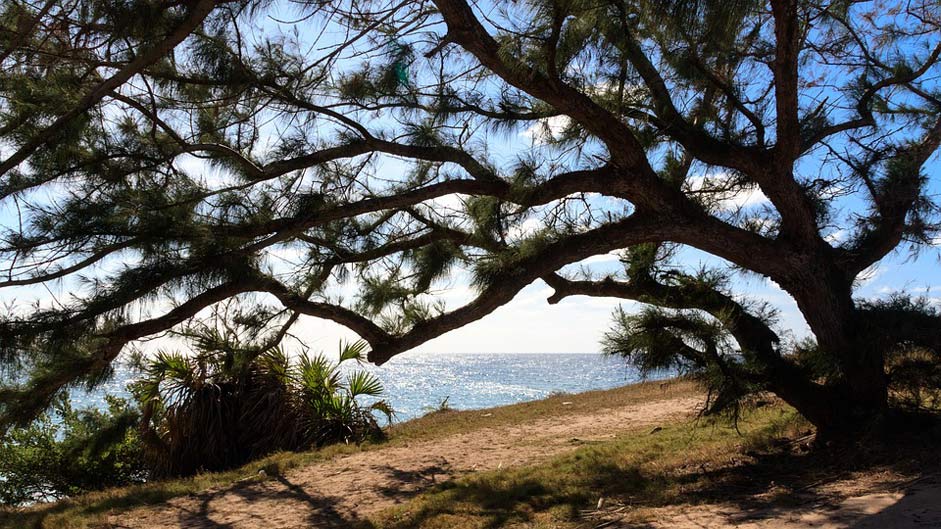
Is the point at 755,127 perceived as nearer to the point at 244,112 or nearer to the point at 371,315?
the point at 371,315

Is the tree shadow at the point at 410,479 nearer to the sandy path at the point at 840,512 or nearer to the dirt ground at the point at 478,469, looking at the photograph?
the dirt ground at the point at 478,469

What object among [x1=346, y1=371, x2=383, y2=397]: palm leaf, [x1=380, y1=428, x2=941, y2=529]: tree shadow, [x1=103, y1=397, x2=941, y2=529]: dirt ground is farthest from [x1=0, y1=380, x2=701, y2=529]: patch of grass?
[x1=380, y1=428, x2=941, y2=529]: tree shadow

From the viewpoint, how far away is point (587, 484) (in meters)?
5.48

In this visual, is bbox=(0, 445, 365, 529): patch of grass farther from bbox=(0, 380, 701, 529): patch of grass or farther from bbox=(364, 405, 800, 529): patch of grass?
bbox=(364, 405, 800, 529): patch of grass

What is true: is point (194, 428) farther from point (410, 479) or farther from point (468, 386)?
point (468, 386)

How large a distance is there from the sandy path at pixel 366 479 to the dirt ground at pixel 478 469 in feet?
0.03

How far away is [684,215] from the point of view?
16.8 ft

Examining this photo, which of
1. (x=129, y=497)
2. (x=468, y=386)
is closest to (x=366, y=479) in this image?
(x=129, y=497)

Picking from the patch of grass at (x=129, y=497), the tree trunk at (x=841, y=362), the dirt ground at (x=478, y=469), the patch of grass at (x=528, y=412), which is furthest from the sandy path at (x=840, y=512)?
the patch of grass at (x=528, y=412)

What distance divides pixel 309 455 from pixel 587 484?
12.2 feet

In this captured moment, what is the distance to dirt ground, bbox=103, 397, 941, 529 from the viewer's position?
11.9 ft

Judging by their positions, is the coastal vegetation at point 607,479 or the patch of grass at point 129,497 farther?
the patch of grass at point 129,497

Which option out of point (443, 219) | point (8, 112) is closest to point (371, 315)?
point (443, 219)

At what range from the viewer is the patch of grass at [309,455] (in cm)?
609
